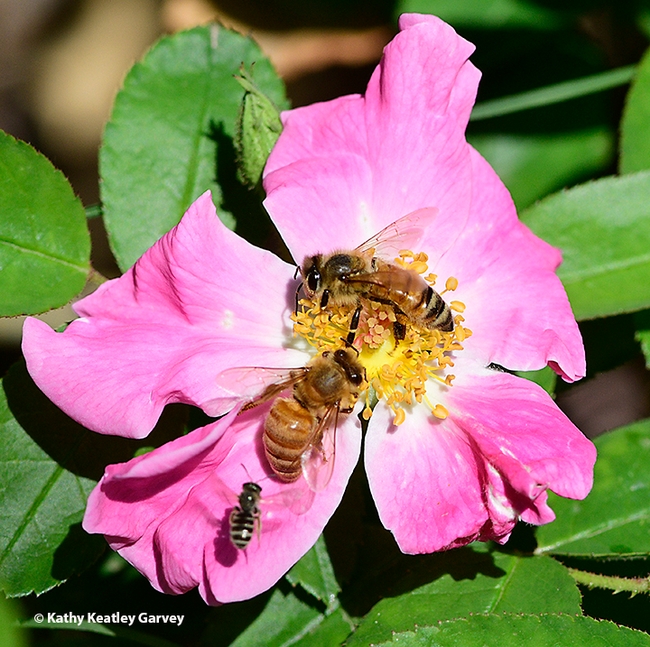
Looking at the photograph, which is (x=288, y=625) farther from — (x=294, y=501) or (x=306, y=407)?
(x=306, y=407)

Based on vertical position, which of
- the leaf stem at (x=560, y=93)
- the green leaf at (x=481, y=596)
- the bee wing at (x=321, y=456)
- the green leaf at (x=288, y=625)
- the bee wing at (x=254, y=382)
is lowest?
the green leaf at (x=288, y=625)

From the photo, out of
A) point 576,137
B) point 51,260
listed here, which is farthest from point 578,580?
point 576,137

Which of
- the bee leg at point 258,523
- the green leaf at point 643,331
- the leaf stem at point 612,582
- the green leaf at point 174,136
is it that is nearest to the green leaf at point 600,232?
the green leaf at point 643,331

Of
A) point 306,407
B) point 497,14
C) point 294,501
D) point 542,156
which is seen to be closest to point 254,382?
point 306,407

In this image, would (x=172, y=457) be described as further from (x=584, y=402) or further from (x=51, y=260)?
(x=584, y=402)

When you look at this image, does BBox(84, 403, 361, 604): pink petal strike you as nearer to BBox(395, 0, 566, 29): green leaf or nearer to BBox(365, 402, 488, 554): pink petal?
BBox(365, 402, 488, 554): pink petal

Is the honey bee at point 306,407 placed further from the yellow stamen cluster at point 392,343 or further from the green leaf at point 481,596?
the green leaf at point 481,596

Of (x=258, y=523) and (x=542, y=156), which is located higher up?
(x=258, y=523)
